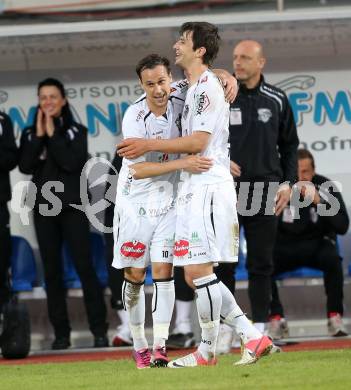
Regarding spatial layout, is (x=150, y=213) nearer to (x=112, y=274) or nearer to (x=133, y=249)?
(x=133, y=249)

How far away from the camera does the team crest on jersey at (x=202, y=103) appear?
7.80 metres

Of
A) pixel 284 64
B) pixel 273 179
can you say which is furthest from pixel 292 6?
pixel 273 179

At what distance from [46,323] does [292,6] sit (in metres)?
3.83

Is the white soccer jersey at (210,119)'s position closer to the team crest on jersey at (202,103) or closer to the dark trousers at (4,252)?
the team crest on jersey at (202,103)

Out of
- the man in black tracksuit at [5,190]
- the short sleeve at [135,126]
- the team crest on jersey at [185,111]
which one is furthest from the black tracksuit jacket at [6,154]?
the team crest on jersey at [185,111]

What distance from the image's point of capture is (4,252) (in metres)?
11.4

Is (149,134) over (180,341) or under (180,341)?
over

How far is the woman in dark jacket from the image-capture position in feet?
36.9

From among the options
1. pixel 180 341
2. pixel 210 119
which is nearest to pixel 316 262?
pixel 180 341

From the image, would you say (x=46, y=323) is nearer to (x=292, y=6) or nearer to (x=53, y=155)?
(x=53, y=155)

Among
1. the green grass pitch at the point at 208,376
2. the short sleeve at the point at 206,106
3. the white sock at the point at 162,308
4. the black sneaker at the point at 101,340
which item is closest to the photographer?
the green grass pitch at the point at 208,376

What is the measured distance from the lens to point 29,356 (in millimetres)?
11148

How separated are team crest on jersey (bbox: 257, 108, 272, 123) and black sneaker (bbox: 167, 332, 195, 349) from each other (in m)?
2.28

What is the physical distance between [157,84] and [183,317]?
143 inches
